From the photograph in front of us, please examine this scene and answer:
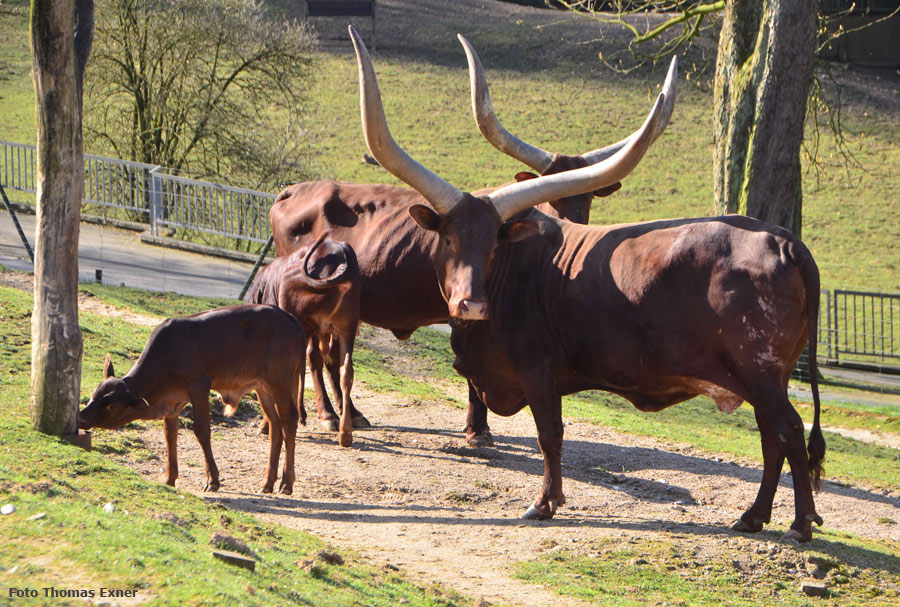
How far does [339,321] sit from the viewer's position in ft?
34.3

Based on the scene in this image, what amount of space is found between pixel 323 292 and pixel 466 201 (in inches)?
80.1

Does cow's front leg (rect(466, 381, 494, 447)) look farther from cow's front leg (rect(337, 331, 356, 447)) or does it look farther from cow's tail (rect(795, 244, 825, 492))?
cow's tail (rect(795, 244, 825, 492))

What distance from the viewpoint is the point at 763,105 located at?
1722cm

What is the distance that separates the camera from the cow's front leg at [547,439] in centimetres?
868

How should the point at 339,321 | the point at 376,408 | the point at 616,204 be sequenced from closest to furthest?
the point at 339,321 → the point at 376,408 → the point at 616,204

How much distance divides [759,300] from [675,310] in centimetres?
60

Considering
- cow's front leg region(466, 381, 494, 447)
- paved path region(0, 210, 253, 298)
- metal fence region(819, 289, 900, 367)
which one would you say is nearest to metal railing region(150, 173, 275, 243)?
paved path region(0, 210, 253, 298)

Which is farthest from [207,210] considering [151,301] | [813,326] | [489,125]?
[813,326]

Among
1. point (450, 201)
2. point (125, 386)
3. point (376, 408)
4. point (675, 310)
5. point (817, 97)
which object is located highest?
point (817, 97)

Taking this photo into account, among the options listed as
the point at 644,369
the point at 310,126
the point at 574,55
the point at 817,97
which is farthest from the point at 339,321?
the point at 574,55

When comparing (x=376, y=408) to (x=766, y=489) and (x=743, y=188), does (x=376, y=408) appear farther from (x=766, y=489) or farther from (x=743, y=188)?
(x=743, y=188)

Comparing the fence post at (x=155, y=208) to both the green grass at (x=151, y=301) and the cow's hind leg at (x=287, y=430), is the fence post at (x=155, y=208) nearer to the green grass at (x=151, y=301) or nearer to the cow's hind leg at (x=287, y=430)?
the green grass at (x=151, y=301)

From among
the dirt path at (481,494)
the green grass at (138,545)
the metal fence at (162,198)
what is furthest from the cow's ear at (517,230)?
the metal fence at (162,198)

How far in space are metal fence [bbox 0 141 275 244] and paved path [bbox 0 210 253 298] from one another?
696 mm
